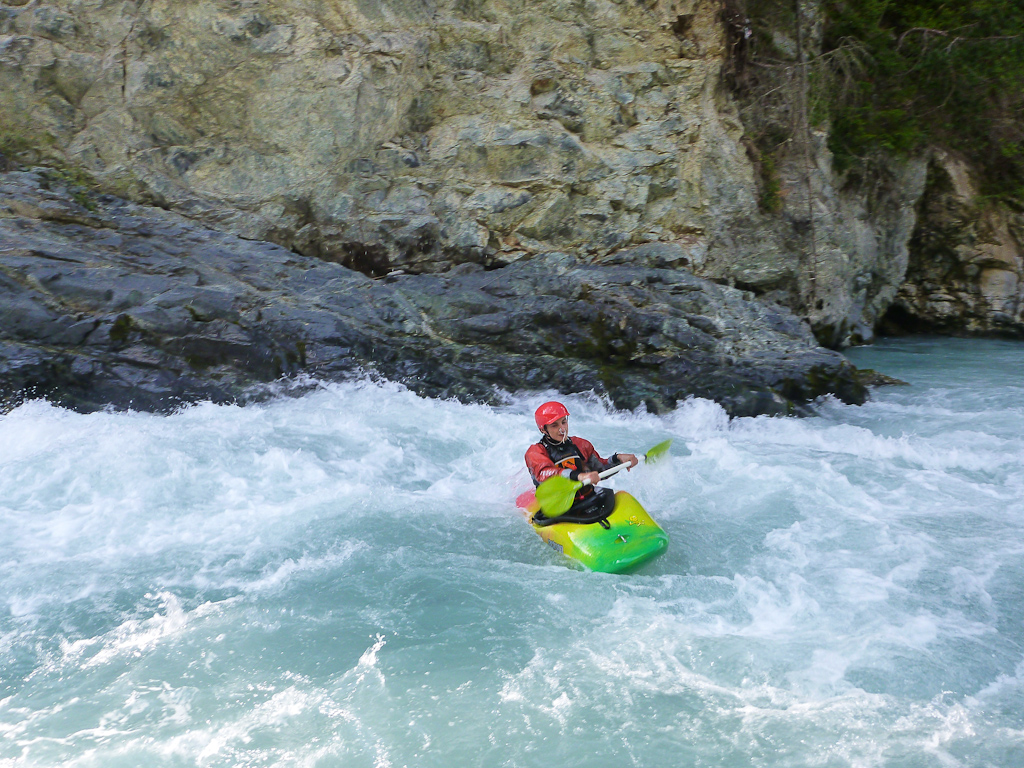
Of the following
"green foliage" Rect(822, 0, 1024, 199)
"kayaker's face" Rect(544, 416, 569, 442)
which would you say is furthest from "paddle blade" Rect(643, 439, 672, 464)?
"green foliage" Rect(822, 0, 1024, 199)

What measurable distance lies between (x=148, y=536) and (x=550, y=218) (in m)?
7.26

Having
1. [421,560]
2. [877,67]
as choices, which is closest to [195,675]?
[421,560]

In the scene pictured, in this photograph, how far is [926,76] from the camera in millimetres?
12547

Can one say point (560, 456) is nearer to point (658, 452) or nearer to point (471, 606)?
point (658, 452)

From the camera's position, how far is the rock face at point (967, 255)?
13266mm

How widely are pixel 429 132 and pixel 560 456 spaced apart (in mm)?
7090

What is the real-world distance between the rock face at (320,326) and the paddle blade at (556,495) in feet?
10.5

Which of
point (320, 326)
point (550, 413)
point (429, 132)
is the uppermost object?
point (429, 132)

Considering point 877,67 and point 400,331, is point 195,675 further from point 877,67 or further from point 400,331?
point 877,67

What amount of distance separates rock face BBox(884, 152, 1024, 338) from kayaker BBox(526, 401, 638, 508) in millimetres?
11675

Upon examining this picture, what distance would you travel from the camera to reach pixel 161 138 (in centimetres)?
956

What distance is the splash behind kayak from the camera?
402cm

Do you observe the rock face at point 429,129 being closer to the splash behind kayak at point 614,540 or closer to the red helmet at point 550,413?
the red helmet at point 550,413

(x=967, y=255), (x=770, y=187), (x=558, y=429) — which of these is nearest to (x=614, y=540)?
(x=558, y=429)
